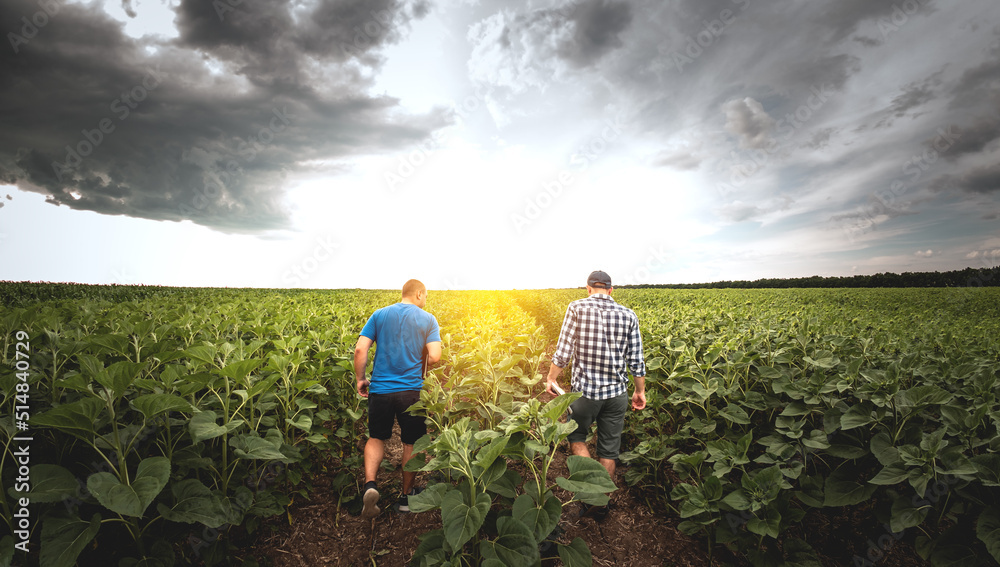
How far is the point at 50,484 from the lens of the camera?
209cm

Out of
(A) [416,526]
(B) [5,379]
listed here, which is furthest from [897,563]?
(B) [5,379]

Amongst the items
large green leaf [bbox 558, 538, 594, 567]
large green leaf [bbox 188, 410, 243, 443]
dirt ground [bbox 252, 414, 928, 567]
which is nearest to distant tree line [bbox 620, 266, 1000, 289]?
dirt ground [bbox 252, 414, 928, 567]

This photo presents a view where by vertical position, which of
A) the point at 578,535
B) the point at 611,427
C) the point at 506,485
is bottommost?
the point at 578,535

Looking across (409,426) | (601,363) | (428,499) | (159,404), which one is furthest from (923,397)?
(159,404)

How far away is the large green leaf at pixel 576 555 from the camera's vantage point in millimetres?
2564

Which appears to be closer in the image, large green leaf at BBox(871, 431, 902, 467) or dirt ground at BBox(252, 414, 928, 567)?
large green leaf at BBox(871, 431, 902, 467)

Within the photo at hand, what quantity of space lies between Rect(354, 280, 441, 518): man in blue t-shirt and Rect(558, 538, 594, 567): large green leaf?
2.26m

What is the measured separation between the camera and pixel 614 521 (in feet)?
14.3

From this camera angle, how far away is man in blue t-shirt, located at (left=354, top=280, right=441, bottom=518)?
4336mm

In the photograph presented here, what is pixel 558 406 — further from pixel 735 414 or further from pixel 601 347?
pixel 735 414

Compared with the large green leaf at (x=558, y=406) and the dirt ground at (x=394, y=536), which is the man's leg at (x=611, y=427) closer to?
the dirt ground at (x=394, y=536)

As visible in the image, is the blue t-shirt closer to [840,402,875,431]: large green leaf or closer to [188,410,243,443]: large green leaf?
[188,410,243,443]: large green leaf

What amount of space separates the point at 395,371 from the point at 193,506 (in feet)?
6.96

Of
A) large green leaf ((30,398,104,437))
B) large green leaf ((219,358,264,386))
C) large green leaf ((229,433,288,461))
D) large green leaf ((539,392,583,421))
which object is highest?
large green leaf ((219,358,264,386))
